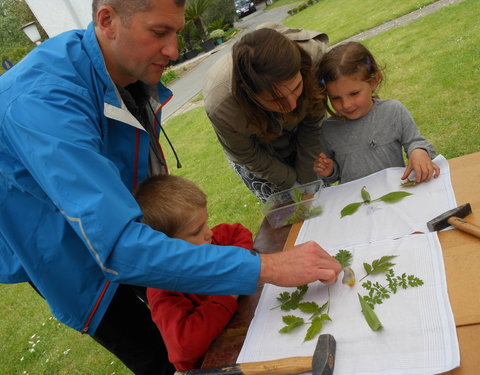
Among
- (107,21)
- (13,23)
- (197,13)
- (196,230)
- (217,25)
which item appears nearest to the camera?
(107,21)

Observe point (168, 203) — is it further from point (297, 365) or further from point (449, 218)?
point (449, 218)

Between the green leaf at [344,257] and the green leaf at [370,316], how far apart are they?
0.24 m

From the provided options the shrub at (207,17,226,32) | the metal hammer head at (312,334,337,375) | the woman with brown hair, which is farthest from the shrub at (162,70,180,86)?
the metal hammer head at (312,334,337,375)

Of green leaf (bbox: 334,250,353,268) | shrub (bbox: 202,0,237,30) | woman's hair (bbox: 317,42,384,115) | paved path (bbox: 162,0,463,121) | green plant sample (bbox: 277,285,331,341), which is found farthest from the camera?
shrub (bbox: 202,0,237,30)

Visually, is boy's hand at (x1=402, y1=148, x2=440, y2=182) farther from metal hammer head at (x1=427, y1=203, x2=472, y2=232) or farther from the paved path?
the paved path

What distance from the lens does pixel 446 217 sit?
4.70 feet

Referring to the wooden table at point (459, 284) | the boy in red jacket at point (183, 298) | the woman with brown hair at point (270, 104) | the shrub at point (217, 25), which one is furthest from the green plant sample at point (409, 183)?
the shrub at point (217, 25)

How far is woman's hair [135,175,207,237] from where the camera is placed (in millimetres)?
1654

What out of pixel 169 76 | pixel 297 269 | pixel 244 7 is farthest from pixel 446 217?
pixel 244 7

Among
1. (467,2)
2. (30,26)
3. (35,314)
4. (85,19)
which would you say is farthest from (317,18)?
(35,314)

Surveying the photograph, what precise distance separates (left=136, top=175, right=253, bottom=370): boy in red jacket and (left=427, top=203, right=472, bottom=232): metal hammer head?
Answer: 2.42 feet

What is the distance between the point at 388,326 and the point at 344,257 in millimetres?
370

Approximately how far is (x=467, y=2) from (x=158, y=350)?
867 cm

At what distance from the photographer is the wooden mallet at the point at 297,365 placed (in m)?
1.07
